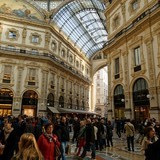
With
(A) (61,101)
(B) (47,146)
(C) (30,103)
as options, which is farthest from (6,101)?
(B) (47,146)

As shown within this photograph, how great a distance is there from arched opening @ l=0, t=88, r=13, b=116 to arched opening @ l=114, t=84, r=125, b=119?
14.6 m

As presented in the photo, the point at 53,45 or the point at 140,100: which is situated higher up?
the point at 53,45

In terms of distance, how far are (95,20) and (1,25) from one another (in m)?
20.8

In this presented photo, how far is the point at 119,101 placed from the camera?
19750mm

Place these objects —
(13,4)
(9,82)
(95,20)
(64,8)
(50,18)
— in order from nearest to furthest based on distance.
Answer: (9,82)
(13,4)
(50,18)
(64,8)
(95,20)

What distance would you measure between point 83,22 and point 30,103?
72.4ft

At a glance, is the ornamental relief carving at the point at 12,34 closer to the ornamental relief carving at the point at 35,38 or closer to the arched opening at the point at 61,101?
the ornamental relief carving at the point at 35,38

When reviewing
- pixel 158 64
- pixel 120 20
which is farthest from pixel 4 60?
pixel 158 64

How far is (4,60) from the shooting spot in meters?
25.7

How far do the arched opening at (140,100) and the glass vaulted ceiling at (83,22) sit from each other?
20234 mm

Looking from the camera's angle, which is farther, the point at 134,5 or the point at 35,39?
the point at 35,39

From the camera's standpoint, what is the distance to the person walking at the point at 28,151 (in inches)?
92.8

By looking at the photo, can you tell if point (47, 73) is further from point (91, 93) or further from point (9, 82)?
point (91, 93)

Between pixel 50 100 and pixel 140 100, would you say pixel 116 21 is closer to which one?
pixel 140 100
